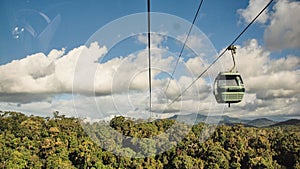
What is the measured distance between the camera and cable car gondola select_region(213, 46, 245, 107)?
415 centimetres

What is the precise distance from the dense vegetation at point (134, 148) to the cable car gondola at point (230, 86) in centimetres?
1456

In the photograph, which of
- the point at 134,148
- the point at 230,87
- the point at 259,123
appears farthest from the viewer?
the point at 259,123

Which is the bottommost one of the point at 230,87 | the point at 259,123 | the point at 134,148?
the point at 230,87

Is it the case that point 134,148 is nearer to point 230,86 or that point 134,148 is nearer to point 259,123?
point 259,123

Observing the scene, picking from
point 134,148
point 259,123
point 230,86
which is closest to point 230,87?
point 230,86

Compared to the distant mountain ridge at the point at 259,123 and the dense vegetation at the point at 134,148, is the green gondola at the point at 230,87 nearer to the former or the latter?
the dense vegetation at the point at 134,148

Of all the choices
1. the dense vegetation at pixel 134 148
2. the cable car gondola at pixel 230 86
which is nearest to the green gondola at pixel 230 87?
the cable car gondola at pixel 230 86

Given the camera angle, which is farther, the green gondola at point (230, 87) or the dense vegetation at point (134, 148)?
the dense vegetation at point (134, 148)

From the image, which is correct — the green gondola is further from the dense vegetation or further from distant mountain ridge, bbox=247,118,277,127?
distant mountain ridge, bbox=247,118,277,127

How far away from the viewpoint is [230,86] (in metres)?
4.16

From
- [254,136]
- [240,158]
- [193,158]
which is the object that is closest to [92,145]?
[193,158]

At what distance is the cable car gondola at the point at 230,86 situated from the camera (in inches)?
163

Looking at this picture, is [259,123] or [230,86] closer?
[230,86]

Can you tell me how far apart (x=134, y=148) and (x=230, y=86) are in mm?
18381
